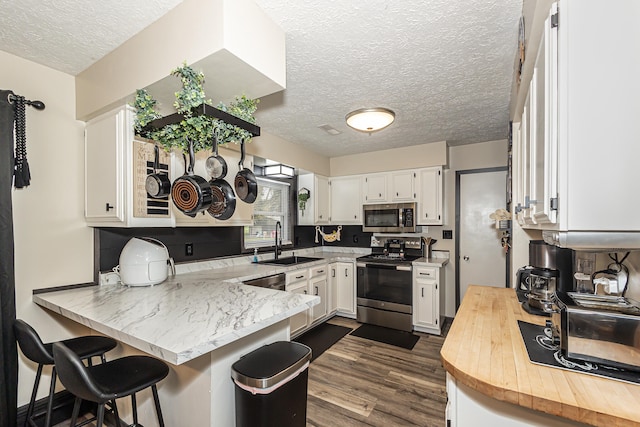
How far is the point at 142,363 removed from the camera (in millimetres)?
1490

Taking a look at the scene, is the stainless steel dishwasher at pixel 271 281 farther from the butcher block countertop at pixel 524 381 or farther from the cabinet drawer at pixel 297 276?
the butcher block countertop at pixel 524 381

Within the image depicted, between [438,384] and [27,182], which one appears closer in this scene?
[27,182]

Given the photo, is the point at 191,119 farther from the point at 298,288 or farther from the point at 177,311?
the point at 298,288

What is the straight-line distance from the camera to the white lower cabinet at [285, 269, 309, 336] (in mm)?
3281

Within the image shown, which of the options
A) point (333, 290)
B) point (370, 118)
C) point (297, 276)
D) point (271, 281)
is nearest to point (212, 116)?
point (370, 118)

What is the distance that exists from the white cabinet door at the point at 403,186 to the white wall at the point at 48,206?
11.5 feet

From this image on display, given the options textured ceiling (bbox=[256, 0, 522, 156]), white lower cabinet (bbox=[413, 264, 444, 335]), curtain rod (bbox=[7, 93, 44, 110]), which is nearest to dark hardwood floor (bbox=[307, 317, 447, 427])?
white lower cabinet (bbox=[413, 264, 444, 335])

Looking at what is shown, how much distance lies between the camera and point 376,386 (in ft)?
8.10

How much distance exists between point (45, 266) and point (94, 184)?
→ 0.65 m

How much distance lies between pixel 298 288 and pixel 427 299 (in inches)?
64.7

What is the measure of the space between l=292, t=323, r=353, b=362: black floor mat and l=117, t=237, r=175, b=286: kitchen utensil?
1791 mm

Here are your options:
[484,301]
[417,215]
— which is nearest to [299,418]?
[484,301]

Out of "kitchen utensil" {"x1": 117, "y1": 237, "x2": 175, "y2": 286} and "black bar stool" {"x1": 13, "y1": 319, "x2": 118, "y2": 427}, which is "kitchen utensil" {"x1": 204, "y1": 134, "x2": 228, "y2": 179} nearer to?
"kitchen utensil" {"x1": 117, "y1": 237, "x2": 175, "y2": 286}

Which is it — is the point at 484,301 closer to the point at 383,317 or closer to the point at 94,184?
the point at 383,317
